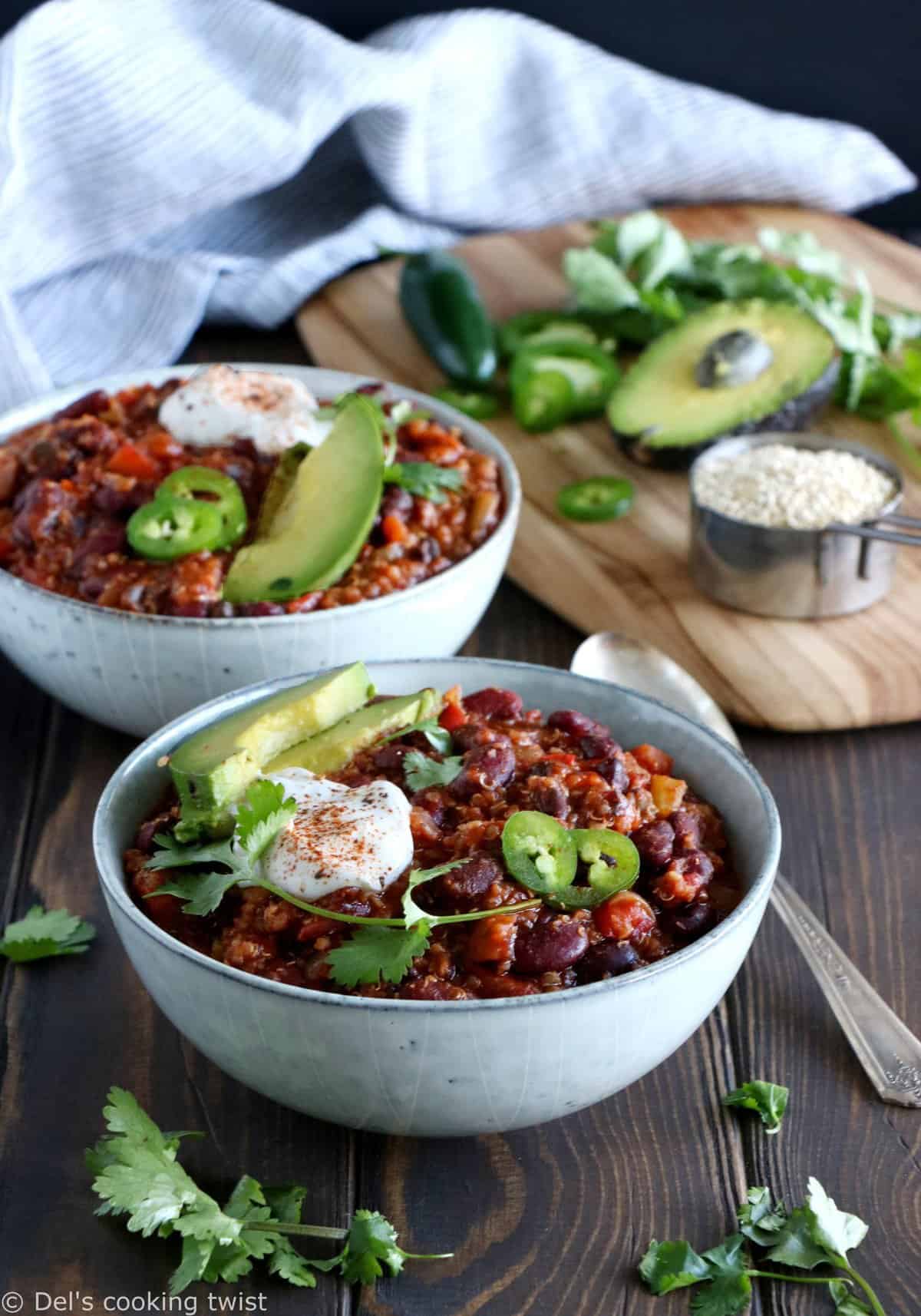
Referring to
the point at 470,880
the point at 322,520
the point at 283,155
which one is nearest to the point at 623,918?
the point at 470,880

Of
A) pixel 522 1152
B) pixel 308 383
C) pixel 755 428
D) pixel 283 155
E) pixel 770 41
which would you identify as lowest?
pixel 755 428

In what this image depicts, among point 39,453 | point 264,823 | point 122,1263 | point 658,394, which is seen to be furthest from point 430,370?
point 122,1263

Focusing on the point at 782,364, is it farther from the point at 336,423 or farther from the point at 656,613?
the point at 336,423

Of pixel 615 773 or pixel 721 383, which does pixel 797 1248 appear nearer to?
pixel 615 773

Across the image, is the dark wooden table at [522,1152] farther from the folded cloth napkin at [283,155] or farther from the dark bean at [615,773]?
the folded cloth napkin at [283,155]

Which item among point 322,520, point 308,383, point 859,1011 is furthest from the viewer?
point 308,383

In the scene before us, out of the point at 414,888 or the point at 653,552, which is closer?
the point at 414,888

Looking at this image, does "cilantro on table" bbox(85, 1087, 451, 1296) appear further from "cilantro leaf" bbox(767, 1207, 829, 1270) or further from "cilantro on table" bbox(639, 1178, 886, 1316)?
"cilantro leaf" bbox(767, 1207, 829, 1270)
